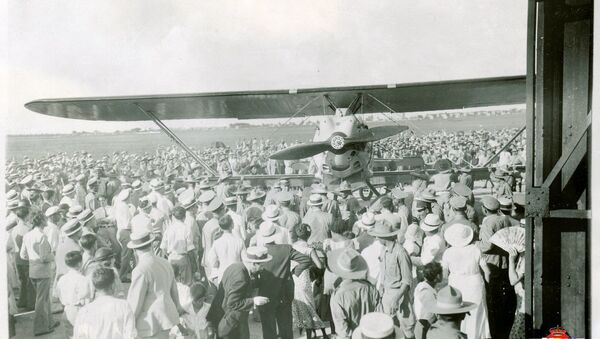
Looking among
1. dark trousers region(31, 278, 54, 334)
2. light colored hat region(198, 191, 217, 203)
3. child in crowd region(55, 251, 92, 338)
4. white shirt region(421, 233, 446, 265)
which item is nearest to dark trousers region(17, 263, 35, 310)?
dark trousers region(31, 278, 54, 334)

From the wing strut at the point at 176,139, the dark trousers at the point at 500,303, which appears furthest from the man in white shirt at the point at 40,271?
the dark trousers at the point at 500,303

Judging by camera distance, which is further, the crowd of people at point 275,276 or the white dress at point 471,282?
the white dress at point 471,282

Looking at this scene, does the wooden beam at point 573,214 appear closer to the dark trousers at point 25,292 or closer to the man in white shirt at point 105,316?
the man in white shirt at point 105,316

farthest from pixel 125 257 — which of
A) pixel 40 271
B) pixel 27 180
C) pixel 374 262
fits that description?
pixel 374 262

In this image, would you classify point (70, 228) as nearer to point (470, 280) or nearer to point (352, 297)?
point (352, 297)

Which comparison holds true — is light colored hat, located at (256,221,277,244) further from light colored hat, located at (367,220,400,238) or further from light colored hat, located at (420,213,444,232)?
light colored hat, located at (420,213,444,232)

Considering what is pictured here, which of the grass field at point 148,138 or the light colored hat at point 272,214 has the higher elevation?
the grass field at point 148,138

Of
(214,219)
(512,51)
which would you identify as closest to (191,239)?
(214,219)

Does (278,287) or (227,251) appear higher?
(227,251)

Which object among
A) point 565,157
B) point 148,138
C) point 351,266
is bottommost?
point 351,266
